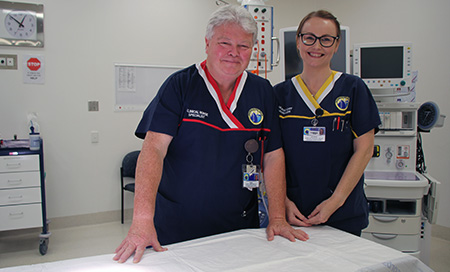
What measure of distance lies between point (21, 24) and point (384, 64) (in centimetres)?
329

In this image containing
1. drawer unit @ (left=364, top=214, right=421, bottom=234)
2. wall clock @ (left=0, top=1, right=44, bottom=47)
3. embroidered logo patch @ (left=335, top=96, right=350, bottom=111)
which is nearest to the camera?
embroidered logo patch @ (left=335, top=96, right=350, bottom=111)

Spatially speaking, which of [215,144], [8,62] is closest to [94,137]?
[8,62]

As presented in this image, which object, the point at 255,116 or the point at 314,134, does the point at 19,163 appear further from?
the point at 314,134

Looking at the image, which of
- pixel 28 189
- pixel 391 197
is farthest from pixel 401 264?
pixel 28 189

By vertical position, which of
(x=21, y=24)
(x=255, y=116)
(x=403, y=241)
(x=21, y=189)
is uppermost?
(x=21, y=24)

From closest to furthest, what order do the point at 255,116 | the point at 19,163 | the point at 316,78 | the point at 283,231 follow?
the point at 283,231 < the point at 255,116 < the point at 316,78 < the point at 19,163

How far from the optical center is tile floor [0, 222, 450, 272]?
9.41 ft

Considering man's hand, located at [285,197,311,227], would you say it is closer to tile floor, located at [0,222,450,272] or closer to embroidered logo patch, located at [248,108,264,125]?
embroidered logo patch, located at [248,108,264,125]

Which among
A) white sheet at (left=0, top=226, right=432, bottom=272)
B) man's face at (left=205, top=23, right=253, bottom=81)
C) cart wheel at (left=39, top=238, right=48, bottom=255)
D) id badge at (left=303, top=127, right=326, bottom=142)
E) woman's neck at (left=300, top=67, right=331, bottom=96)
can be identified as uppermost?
man's face at (left=205, top=23, right=253, bottom=81)

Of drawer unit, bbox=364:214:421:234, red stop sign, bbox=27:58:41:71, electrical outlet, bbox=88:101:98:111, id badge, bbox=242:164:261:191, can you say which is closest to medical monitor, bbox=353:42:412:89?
drawer unit, bbox=364:214:421:234

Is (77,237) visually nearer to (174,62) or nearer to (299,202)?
(174,62)

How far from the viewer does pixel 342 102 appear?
1.44 m

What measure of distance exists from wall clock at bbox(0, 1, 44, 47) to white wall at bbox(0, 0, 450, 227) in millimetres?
67

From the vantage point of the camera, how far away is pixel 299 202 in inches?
58.2
